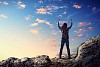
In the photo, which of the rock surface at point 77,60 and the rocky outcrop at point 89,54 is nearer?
the rocky outcrop at point 89,54

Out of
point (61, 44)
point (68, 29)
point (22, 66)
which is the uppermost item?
point (68, 29)

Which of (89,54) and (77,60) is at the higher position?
(89,54)

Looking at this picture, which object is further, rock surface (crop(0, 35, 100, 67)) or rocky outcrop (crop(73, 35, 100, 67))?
rock surface (crop(0, 35, 100, 67))

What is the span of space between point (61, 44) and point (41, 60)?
12.4 ft

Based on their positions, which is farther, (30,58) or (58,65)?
(30,58)

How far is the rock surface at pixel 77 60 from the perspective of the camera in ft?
57.5

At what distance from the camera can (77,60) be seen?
19.5 meters

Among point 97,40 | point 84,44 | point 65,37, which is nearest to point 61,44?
point 65,37

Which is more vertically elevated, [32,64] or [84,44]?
[84,44]

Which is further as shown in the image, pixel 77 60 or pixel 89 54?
pixel 77 60

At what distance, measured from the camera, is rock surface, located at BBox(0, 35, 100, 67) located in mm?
17536

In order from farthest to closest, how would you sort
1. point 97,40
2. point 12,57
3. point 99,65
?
point 12,57 → point 97,40 → point 99,65

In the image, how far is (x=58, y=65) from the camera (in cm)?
2066

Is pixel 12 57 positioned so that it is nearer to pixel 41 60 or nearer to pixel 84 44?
pixel 41 60
